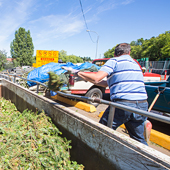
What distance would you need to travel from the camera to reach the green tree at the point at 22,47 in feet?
196

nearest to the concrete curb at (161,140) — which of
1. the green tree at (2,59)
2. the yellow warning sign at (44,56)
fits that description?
the yellow warning sign at (44,56)

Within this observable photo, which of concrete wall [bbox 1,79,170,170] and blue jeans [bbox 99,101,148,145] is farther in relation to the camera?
blue jeans [bbox 99,101,148,145]

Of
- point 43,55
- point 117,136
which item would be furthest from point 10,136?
point 43,55

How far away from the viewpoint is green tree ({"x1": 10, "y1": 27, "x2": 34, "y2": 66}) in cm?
5966

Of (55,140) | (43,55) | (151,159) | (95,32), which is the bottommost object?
(55,140)

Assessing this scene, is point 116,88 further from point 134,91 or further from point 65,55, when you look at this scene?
point 65,55

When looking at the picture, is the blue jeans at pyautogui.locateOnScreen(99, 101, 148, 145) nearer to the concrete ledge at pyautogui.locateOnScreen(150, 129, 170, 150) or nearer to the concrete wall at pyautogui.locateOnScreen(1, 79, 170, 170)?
the concrete wall at pyautogui.locateOnScreen(1, 79, 170, 170)

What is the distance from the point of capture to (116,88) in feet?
7.22

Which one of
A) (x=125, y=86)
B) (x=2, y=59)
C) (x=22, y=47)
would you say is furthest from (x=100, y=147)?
(x=22, y=47)

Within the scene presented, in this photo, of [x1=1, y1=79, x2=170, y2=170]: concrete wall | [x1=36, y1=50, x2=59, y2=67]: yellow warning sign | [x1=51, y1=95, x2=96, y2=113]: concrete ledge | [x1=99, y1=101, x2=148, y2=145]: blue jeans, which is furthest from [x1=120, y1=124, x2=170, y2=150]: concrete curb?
[x1=36, y1=50, x2=59, y2=67]: yellow warning sign

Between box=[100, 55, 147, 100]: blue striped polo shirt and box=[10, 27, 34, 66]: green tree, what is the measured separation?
6306 cm

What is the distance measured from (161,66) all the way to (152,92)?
27932mm

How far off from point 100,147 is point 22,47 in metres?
66.1

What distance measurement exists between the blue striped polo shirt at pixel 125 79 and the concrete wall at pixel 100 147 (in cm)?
57
